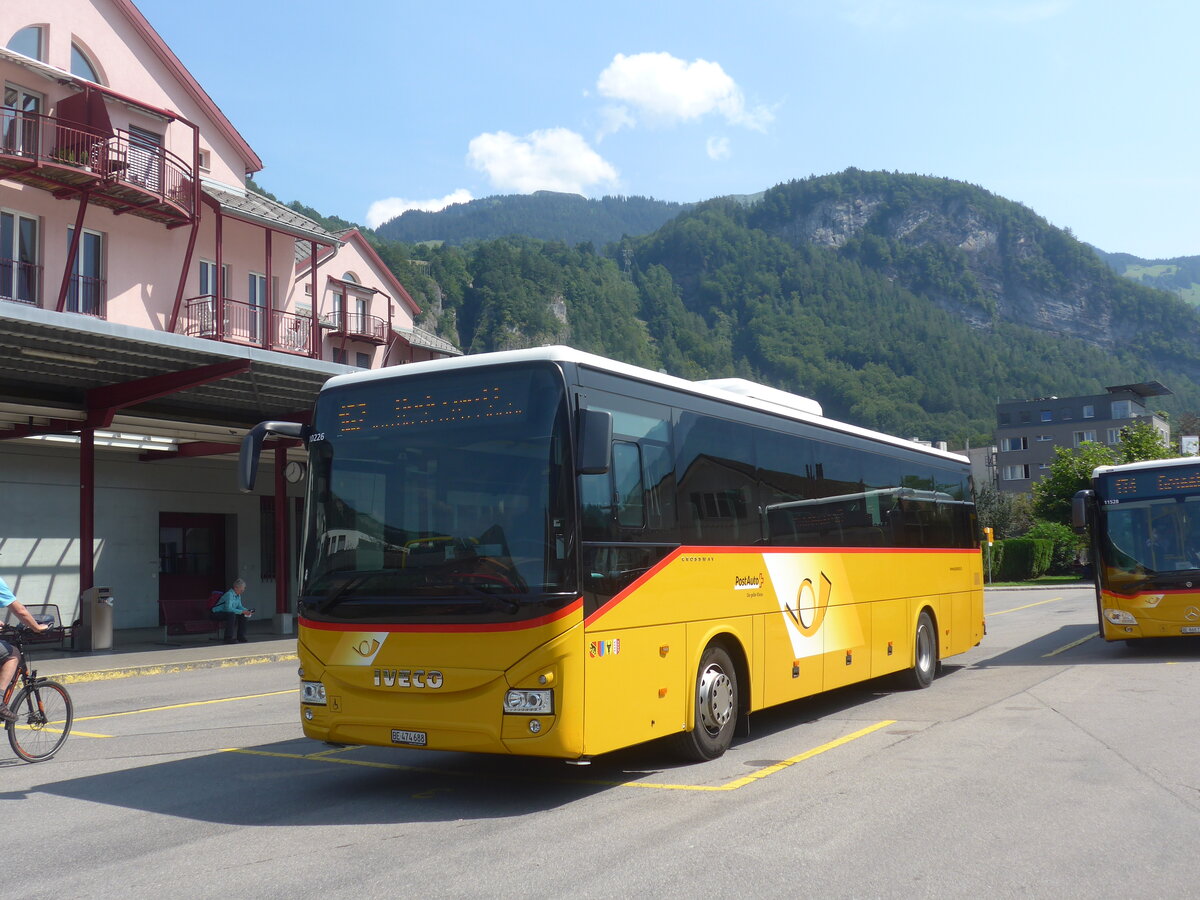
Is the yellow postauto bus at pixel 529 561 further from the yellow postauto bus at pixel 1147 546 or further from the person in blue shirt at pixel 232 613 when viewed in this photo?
the person in blue shirt at pixel 232 613

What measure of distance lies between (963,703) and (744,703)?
4.04 meters

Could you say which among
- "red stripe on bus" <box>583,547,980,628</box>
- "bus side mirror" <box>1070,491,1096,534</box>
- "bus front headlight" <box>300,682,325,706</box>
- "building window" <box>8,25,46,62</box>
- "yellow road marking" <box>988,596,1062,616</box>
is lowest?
"yellow road marking" <box>988,596,1062,616</box>

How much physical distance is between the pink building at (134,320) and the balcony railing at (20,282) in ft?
0.13

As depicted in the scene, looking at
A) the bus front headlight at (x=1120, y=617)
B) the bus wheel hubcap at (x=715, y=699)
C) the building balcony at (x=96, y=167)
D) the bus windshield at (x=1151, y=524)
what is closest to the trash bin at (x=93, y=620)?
the building balcony at (x=96, y=167)

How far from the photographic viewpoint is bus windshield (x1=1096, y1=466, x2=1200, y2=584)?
15812mm

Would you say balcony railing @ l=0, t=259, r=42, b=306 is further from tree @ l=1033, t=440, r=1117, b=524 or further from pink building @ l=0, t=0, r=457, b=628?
tree @ l=1033, t=440, r=1117, b=524

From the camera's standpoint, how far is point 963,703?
38.6 feet

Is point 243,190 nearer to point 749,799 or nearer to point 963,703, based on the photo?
point 963,703

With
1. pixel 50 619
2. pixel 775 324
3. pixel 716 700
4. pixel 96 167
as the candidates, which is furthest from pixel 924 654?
pixel 775 324

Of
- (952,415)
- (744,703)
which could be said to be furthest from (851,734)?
(952,415)

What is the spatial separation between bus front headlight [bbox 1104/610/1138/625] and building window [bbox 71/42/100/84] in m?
26.1

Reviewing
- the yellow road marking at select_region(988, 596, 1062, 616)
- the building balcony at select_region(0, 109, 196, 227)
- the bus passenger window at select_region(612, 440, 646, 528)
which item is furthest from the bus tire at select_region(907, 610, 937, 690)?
the building balcony at select_region(0, 109, 196, 227)

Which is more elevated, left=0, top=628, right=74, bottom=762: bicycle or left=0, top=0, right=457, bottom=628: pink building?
left=0, top=0, right=457, bottom=628: pink building

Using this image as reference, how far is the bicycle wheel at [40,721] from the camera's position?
29.9 feet
